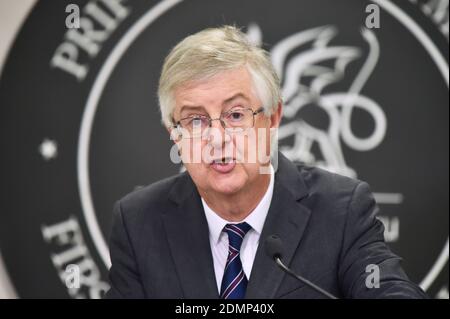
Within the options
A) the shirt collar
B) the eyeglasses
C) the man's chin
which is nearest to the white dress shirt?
the shirt collar

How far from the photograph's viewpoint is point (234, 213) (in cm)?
241

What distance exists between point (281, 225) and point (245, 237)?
13 cm

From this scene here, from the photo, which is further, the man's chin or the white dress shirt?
the white dress shirt

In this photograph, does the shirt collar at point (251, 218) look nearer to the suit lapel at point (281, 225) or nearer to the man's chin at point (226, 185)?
the suit lapel at point (281, 225)

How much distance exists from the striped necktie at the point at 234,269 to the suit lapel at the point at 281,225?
0.07m

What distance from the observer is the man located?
2219mm

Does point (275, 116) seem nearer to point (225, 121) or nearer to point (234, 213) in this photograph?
point (225, 121)

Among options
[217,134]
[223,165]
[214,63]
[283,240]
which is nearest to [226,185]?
[223,165]

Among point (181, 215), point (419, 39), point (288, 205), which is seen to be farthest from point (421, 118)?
point (181, 215)

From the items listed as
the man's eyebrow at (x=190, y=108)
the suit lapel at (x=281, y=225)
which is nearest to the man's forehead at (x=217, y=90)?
the man's eyebrow at (x=190, y=108)

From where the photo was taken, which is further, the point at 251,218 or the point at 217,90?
the point at 251,218

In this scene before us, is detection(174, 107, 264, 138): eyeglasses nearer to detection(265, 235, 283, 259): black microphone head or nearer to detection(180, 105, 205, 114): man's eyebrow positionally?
detection(180, 105, 205, 114): man's eyebrow

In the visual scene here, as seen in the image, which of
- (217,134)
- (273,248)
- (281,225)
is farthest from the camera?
(281,225)

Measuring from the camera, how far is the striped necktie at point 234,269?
226cm
